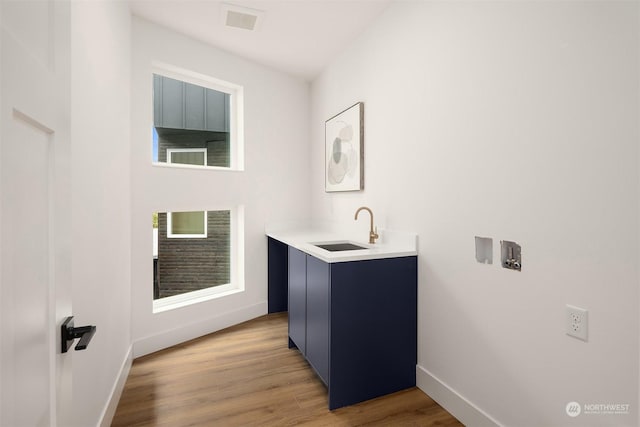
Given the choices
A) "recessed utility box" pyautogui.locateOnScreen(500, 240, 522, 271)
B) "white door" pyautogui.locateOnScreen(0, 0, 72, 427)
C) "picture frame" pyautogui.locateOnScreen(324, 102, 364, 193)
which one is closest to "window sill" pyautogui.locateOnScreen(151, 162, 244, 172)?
"picture frame" pyautogui.locateOnScreen(324, 102, 364, 193)

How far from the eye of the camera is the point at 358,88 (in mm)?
2768

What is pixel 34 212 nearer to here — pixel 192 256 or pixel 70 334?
pixel 70 334

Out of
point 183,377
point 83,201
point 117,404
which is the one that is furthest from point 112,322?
point 83,201

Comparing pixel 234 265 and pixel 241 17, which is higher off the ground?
pixel 241 17

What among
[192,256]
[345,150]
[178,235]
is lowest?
[192,256]

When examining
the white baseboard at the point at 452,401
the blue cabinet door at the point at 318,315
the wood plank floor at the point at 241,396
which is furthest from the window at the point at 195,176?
the white baseboard at the point at 452,401

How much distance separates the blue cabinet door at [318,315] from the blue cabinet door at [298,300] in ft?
0.28

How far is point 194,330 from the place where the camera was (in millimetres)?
2904

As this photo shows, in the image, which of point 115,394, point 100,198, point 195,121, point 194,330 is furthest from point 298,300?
point 195,121

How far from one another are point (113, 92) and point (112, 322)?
1.37 m

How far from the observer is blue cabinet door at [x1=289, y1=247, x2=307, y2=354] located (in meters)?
2.36

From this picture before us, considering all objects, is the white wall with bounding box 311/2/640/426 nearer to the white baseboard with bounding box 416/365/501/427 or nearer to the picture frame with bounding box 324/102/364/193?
the white baseboard with bounding box 416/365/501/427

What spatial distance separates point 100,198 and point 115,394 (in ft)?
3.81

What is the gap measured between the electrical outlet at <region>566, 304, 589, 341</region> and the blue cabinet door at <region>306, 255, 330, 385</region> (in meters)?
1.13
